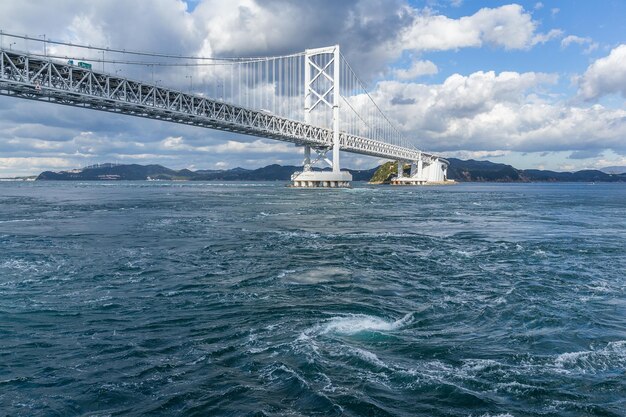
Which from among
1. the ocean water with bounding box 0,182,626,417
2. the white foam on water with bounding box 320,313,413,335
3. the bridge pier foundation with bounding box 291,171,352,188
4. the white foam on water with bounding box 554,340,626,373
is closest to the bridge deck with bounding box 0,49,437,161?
the bridge pier foundation with bounding box 291,171,352,188

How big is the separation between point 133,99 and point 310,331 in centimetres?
5655

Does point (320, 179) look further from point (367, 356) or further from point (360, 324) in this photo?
point (367, 356)

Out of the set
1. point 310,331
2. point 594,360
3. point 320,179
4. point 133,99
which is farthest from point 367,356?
point 320,179

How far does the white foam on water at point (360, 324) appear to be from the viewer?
9.28m

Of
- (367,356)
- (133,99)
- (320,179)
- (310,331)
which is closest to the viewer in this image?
(367,356)

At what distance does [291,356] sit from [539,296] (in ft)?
25.2

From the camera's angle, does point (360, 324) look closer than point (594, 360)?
No

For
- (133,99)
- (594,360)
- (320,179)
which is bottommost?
(594,360)

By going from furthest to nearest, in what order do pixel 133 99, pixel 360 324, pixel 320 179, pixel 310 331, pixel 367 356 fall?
pixel 320 179 < pixel 133 99 < pixel 360 324 < pixel 310 331 < pixel 367 356

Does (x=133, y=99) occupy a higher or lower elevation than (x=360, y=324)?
higher

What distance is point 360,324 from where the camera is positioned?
9648 mm

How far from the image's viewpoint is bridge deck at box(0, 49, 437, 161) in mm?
45500

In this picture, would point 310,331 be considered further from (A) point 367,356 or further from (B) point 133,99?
(B) point 133,99

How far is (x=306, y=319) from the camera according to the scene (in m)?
9.95
